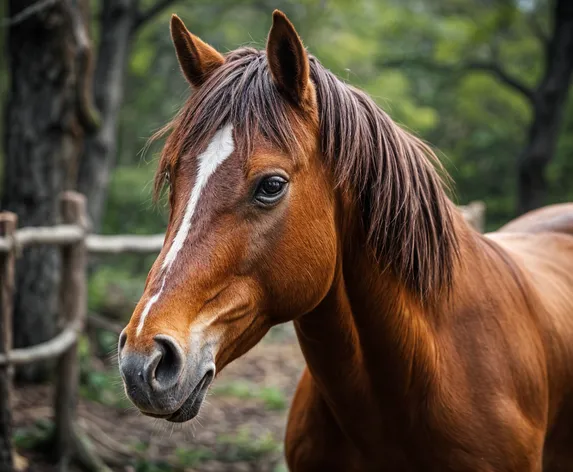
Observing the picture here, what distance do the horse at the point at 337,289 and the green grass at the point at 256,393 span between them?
3723 mm

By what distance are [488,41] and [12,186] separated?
25.7 feet

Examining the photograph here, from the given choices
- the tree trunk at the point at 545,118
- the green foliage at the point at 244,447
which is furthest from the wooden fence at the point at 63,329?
the tree trunk at the point at 545,118

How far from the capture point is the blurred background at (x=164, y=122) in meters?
5.21

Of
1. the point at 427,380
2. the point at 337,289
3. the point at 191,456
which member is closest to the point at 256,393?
the point at 191,456

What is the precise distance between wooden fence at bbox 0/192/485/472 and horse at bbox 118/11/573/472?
1865mm

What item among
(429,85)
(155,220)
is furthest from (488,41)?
(155,220)

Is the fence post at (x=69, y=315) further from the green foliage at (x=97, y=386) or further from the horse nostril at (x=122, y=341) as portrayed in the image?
the horse nostril at (x=122, y=341)

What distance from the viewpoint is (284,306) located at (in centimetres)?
200

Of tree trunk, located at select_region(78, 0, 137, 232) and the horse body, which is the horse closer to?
the horse body

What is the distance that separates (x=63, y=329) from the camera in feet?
15.6

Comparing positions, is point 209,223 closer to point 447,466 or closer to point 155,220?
point 447,466

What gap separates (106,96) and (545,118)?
6.12 m

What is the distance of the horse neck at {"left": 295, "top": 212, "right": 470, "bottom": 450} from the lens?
7.38 ft

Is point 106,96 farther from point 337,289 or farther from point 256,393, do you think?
point 337,289
